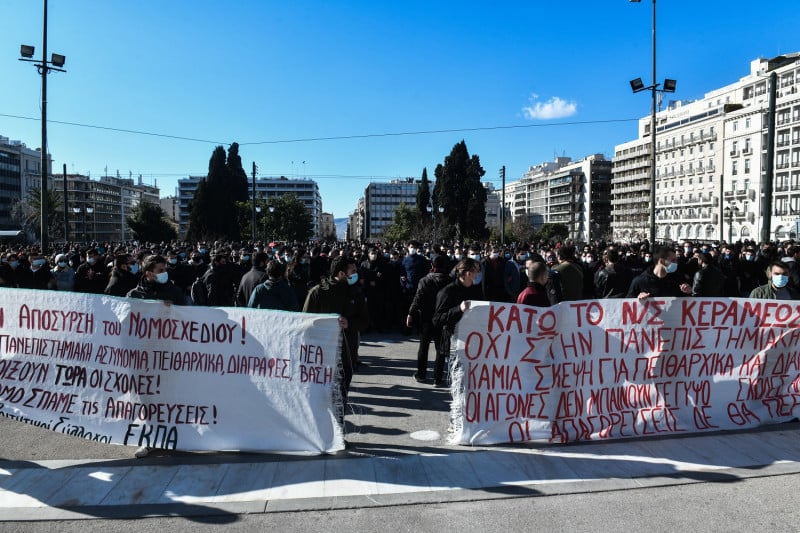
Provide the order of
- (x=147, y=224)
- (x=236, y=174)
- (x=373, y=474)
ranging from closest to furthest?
(x=373, y=474) < (x=236, y=174) < (x=147, y=224)

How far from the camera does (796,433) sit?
556 centimetres

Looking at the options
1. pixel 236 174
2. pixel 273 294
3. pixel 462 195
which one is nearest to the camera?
pixel 273 294

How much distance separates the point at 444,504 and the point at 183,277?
8.58 m

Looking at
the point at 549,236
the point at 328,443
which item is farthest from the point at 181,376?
the point at 549,236

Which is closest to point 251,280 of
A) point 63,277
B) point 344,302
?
point 344,302

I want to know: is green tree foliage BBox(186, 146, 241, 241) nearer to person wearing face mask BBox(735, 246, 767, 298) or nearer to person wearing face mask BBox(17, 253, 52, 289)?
person wearing face mask BBox(17, 253, 52, 289)

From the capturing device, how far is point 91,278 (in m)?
9.38

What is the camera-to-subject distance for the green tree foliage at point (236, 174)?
6894 cm

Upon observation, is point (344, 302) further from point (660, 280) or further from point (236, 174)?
point (236, 174)

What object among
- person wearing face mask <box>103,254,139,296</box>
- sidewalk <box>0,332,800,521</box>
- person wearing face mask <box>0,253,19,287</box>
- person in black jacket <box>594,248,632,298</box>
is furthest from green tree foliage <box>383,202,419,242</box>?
sidewalk <box>0,332,800,521</box>

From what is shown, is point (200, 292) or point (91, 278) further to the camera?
point (200, 292)

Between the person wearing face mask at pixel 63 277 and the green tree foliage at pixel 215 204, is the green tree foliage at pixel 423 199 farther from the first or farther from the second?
the person wearing face mask at pixel 63 277

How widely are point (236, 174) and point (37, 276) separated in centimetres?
6188

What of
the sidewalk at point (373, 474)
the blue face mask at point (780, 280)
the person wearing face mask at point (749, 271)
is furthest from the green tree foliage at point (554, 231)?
the sidewalk at point (373, 474)
